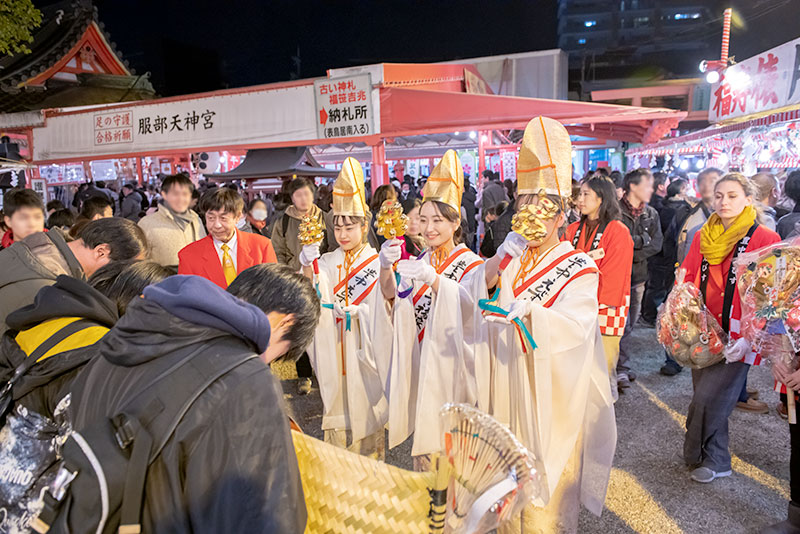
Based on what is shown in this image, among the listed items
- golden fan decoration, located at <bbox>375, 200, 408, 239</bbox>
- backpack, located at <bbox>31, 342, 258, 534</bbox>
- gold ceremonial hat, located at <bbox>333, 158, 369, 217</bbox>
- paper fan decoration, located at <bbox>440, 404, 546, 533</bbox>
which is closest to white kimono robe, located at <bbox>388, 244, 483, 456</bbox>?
golden fan decoration, located at <bbox>375, 200, 408, 239</bbox>

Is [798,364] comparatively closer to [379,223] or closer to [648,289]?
[379,223]

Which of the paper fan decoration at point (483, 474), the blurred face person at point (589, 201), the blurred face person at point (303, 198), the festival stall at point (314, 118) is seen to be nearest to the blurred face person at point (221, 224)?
the blurred face person at point (303, 198)

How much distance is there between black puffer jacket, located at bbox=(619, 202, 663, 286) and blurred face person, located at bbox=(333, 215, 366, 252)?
2.84 m

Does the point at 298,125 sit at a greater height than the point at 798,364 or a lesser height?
greater

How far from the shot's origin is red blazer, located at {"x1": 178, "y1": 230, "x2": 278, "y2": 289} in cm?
369

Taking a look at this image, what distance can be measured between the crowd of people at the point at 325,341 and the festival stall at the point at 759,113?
162 cm

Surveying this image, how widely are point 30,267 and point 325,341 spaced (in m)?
1.70

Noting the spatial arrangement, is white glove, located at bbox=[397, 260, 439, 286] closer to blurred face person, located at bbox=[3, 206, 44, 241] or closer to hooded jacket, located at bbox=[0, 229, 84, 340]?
hooded jacket, located at bbox=[0, 229, 84, 340]

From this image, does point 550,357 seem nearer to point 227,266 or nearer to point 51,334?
point 51,334

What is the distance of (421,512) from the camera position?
115cm

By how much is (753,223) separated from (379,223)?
2226mm

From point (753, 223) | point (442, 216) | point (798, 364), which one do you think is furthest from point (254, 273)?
point (753, 223)

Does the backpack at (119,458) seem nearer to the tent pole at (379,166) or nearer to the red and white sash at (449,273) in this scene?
the red and white sash at (449,273)

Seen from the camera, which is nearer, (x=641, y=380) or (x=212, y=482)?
(x=212, y=482)
